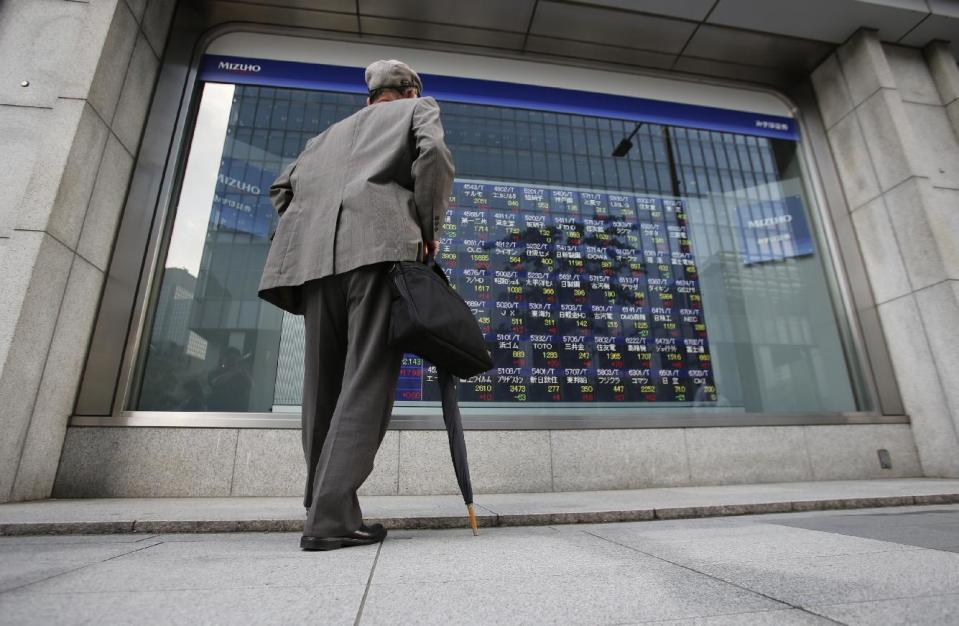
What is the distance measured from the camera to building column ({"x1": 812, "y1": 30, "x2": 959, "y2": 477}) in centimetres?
411

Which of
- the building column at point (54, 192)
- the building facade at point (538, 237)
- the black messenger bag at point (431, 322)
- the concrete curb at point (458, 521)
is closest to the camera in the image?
the black messenger bag at point (431, 322)

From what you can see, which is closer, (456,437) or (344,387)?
(344,387)

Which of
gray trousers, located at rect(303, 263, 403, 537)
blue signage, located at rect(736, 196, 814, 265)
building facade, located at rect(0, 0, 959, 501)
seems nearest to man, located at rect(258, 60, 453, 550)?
gray trousers, located at rect(303, 263, 403, 537)

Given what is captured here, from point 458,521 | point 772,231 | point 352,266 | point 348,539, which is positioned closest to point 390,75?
point 352,266

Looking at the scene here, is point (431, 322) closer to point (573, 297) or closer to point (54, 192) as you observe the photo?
point (573, 297)

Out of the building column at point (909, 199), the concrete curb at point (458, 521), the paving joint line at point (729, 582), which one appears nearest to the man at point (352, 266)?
the concrete curb at point (458, 521)

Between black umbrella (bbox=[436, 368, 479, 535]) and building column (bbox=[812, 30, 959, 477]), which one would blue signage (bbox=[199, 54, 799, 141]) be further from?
black umbrella (bbox=[436, 368, 479, 535])

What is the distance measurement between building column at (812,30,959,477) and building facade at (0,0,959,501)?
0.03 meters

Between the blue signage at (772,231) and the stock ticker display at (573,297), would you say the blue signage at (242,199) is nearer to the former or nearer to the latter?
the stock ticker display at (573,297)

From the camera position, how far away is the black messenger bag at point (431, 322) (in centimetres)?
168

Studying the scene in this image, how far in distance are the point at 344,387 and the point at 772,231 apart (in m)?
4.89

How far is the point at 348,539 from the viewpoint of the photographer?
5.38 ft

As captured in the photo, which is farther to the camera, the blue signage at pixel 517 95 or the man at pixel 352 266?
the blue signage at pixel 517 95

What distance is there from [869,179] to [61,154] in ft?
22.9
